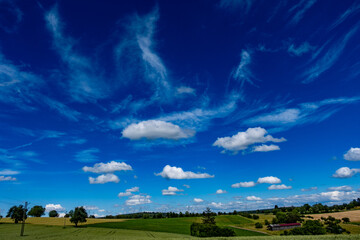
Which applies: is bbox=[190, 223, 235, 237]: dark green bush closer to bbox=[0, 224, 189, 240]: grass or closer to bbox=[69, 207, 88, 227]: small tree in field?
bbox=[0, 224, 189, 240]: grass

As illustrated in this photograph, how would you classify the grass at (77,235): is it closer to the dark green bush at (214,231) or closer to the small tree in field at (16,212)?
the dark green bush at (214,231)

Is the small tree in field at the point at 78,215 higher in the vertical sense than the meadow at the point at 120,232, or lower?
higher

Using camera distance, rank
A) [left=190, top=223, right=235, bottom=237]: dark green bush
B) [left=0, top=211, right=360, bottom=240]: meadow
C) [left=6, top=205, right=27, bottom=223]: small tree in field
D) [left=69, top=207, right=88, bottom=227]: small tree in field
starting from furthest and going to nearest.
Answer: [left=6, top=205, right=27, bottom=223]: small tree in field → [left=69, top=207, right=88, bottom=227]: small tree in field → [left=190, top=223, right=235, bottom=237]: dark green bush → [left=0, top=211, right=360, bottom=240]: meadow

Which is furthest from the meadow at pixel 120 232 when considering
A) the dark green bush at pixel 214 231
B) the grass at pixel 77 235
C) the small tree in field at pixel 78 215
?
the dark green bush at pixel 214 231

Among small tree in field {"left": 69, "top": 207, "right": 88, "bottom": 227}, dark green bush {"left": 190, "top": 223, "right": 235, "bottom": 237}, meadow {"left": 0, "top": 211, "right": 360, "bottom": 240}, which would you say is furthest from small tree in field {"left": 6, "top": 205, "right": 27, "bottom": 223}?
dark green bush {"left": 190, "top": 223, "right": 235, "bottom": 237}

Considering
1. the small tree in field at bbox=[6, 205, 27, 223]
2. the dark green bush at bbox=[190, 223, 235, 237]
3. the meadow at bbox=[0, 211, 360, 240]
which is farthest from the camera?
the small tree in field at bbox=[6, 205, 27, 223]

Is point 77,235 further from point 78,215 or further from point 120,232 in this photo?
point 78,215

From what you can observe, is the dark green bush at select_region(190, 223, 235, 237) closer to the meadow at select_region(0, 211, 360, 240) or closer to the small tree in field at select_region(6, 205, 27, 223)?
the meadow at select_region(0, 211, 360, 240)

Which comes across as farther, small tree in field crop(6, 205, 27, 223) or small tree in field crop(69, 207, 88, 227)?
small tree in field crop(6, 205, 27, 223)

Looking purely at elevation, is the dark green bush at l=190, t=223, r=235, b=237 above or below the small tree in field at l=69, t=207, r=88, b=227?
below

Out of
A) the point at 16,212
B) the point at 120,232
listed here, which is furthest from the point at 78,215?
the point at 16,212

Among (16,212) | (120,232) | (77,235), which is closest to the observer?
(77,235)

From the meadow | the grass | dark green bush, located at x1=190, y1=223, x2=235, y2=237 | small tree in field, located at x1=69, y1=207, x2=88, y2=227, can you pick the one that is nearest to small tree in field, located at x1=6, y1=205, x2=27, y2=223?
the meadow

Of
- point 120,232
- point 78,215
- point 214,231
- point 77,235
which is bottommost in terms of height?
point 214,231
